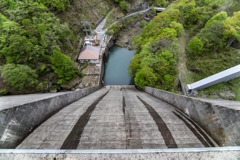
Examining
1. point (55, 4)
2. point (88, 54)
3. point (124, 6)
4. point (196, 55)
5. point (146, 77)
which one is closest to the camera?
point (146, 77)

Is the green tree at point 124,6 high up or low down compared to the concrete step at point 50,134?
up

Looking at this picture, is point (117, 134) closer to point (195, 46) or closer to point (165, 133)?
point (165, 133)

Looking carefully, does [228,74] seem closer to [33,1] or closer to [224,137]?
[224,137]

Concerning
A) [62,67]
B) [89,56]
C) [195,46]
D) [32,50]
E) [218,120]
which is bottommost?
→ [218,120]

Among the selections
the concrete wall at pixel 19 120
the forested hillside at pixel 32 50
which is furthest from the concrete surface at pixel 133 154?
the forested hillside at pixel 32 50

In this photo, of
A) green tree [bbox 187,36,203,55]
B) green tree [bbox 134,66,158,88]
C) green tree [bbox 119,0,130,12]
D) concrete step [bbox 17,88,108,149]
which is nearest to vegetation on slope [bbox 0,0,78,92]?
green tree [bbox 134,66,158,88]

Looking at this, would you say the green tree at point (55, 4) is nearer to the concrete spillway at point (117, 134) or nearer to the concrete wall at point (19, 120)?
the concrete wall at point (19, 120)

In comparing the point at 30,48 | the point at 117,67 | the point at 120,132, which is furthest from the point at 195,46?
the point at 30,48

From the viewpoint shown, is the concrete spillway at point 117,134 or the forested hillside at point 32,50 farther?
the forested hillside at point 32,50
